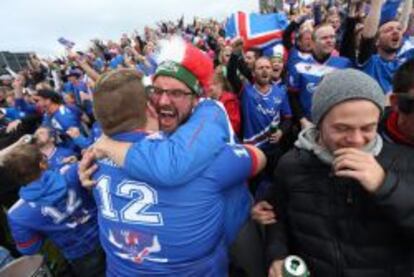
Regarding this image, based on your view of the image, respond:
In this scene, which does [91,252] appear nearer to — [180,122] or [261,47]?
[180,122]

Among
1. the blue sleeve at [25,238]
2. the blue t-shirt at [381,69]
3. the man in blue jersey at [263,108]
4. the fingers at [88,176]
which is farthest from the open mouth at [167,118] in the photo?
the man in blue jersey at [263,108]

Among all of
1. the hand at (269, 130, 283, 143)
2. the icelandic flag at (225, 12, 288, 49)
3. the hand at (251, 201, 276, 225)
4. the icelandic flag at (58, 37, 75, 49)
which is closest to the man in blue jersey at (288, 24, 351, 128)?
the hand at (269, 130, 283, 143)

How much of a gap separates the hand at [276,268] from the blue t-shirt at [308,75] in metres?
2.68

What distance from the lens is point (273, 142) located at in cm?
426

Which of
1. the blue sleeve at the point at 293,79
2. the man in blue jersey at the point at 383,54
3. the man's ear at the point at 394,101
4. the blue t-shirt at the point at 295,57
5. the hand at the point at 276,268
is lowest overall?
the blue sleeve at the point at 293,79

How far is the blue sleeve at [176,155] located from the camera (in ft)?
5.36

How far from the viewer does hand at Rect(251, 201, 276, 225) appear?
1.87 m

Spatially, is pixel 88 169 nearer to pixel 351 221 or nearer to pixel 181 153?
pixel 181 153

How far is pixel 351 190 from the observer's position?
1.54 metres

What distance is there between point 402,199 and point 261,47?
3.83 metres

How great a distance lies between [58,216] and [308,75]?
2.91 m

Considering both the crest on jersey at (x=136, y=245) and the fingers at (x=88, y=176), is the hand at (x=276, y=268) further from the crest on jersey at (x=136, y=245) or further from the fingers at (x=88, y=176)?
the fingers at (x=88, y=176)

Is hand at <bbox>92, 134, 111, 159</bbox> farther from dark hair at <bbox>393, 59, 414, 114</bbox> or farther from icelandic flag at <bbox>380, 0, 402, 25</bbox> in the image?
icelandic flag at <bbox>380, 0, 402, 25</bbox>


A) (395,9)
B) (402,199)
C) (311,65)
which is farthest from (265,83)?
(402,199)
